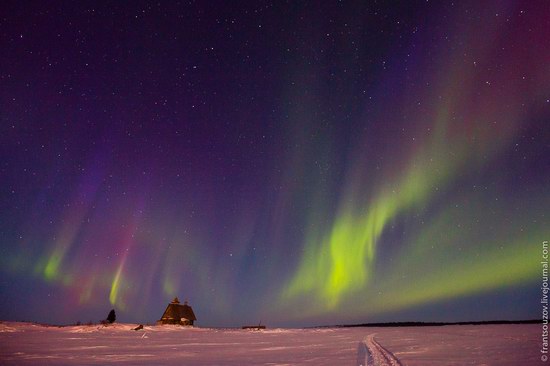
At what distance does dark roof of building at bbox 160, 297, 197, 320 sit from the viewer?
64562 mm

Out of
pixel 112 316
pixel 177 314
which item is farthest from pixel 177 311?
pixel 112 316

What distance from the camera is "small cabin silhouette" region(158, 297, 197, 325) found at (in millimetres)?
63812

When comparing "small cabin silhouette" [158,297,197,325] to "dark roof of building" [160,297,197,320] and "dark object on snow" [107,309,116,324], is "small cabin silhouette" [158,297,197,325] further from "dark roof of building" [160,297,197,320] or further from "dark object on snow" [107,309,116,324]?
"dark object on snow" [107,309,116,324]

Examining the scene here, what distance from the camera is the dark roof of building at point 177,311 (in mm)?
64562

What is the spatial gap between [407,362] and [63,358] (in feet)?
40.1

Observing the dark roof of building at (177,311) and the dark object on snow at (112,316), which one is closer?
the dark object on snow at (112,316)

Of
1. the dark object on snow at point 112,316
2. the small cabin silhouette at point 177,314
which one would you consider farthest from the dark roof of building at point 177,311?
the dark object on snow at point 112,316

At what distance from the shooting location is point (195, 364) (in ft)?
37.2

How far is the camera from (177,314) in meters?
65.3

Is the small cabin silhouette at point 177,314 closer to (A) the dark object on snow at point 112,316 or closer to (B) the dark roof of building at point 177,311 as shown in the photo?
(B) the dark roof of building at point 177,311

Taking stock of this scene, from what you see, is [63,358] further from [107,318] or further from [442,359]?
[107,318]

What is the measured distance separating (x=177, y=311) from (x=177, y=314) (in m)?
0.64

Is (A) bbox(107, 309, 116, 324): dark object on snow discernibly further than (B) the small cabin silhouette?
No

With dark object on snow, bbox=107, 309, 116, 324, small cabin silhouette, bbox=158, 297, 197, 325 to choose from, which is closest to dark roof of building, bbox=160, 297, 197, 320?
small cabin silhouette, bbox=158, 297, 197, 325
